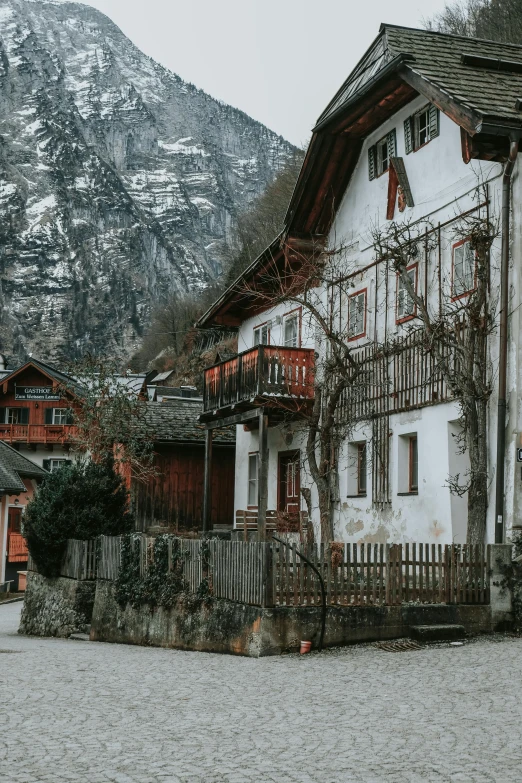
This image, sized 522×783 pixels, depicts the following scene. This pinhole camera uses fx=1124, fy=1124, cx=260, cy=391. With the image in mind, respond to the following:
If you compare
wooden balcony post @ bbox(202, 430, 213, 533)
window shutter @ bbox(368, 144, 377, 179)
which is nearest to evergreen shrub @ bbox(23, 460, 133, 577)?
wooden balcony post @ bbox(202, 430, 213, 533)

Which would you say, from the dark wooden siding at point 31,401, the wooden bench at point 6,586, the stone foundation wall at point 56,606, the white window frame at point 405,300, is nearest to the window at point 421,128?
the white window frame at point 405,300

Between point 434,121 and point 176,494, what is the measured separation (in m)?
16.2

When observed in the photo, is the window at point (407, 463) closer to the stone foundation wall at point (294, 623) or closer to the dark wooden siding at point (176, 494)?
the stone foundation wall at point (294, 623)

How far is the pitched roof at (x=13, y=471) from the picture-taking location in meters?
43.2

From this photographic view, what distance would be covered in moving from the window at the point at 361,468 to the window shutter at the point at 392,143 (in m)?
6.16

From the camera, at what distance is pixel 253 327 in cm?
3162

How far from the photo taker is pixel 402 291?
22719 millimetres

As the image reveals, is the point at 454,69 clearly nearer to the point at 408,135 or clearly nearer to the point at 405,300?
the point at 408,135

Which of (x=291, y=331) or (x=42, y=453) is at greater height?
(x=291, y=331)

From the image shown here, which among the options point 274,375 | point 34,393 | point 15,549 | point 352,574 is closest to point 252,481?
point 274,375

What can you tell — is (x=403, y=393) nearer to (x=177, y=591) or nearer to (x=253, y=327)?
(x=177, y=591)

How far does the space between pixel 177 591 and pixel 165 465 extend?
51.7ft

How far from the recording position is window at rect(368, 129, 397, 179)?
76.1ft

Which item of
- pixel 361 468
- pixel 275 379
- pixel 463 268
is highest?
pixel 463 268
